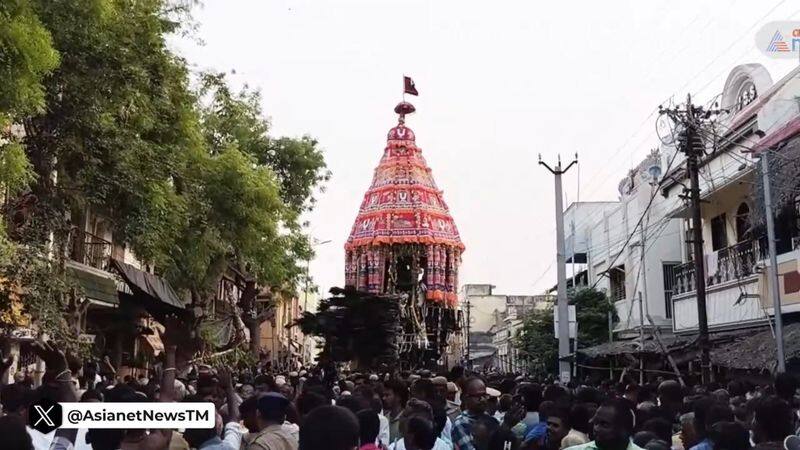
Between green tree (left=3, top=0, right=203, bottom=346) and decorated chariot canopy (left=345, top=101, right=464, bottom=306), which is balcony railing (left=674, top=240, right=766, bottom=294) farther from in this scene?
decorated chariot canopy (left=345, top=101, right=464, bottom=306)

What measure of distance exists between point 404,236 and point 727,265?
53.3 feet

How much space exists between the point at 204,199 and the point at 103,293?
11.2 feet

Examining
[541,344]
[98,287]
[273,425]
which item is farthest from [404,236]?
[273,425]

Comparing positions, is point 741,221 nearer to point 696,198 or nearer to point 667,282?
point 696,198

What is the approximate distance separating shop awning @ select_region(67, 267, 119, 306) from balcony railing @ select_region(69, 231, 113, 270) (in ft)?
1.79

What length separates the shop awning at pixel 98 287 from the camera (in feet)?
60.5

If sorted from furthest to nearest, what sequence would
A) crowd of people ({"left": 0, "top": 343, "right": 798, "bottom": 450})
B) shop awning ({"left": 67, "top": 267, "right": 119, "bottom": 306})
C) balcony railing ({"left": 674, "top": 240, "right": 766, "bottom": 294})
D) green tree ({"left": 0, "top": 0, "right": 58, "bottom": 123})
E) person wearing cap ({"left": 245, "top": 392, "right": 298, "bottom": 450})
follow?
1. balcony railing ({"left": 674, "top": 240, "right": 766, "bottom": 294})
2. shop awning ({"left": 67, "top": 267, "right": 119, "bottom": 306})
3. green tree ({"left": 0, "top": 0, "right": 58, "bottom": 123})
4. person wearing cap ({"left": 245, "top": 392, "right": 298, "bottom": 450})
5. crowd of people ({"left": 0, "top": 343, "right": 798, "bottom": 450})

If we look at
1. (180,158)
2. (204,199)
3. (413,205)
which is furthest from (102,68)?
(413,205)

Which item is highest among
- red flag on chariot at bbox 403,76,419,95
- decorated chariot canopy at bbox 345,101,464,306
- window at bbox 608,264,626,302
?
red flag on chariot at bbox 403,76,419,95

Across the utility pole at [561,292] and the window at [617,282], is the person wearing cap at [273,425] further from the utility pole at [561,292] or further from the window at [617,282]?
the window at [617,282]

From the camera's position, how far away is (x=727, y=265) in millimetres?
20844

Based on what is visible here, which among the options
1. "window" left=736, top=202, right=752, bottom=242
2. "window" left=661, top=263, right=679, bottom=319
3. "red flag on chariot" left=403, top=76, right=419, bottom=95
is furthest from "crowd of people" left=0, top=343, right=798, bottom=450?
"red flag on chariot" left=403, top=76, right=419, bottom=95

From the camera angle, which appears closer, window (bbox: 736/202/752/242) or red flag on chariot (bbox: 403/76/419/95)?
window (bbox: 736/202/752/242)

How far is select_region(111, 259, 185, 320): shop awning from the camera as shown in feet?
65.1
